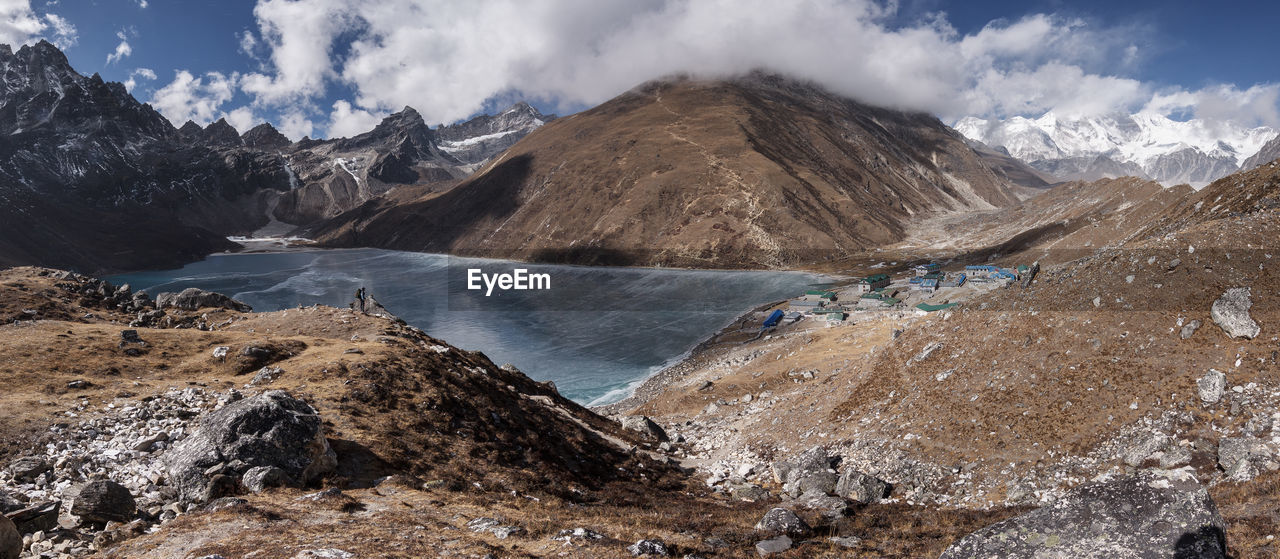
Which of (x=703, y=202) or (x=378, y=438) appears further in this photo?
(x=703, y=202)

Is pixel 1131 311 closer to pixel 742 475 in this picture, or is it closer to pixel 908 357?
pixel 908 357

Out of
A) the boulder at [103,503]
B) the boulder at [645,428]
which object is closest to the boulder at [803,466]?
the boulder at [645,428]

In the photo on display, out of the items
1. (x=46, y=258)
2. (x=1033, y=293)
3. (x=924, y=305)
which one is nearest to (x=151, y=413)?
(x=1033, y=293)

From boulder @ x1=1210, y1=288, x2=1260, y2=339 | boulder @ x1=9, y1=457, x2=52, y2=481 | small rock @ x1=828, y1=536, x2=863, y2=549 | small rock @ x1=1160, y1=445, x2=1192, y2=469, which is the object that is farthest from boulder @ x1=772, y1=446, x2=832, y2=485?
boulder @ x1=9, y1=457, x2=52, y2=481

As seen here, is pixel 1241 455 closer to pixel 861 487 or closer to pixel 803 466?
pixel 861 487

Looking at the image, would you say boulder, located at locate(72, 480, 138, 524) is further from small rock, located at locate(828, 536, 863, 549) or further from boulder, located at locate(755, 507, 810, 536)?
small rock, located at locate(828, 536, 863, 549)

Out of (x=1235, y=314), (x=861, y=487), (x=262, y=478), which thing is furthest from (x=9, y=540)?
(x=1235, y=314)

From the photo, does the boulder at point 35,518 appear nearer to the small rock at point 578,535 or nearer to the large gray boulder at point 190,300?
the small rock at point 578,535
